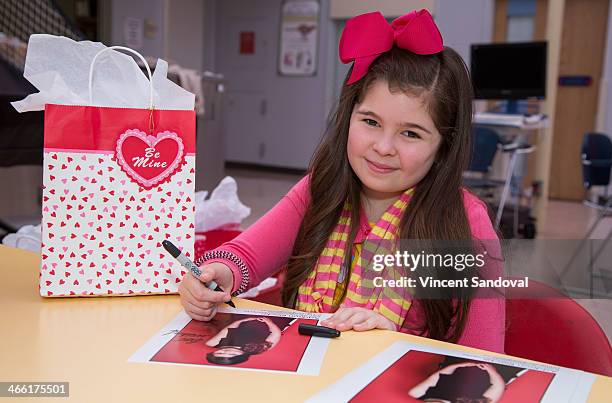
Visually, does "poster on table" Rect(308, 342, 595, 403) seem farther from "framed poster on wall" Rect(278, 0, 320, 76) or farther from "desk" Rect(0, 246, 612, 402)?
"framed poster on wall" Rect(278, 0, 320, 76)

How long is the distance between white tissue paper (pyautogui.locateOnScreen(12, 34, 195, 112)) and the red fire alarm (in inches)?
284

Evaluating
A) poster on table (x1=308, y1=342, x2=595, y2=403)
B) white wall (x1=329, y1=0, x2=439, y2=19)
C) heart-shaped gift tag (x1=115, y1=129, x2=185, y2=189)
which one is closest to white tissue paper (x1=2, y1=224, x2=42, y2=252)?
heart-shaped gift tag (x1=115, y1=129, x2=185, y2=189)

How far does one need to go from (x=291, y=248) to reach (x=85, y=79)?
50 cm

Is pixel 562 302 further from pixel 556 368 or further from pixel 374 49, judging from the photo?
pixel 374 49

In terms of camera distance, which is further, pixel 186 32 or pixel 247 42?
pixel 247 42

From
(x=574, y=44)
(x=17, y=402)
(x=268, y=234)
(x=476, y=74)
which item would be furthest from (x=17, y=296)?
(x=574, y=44)

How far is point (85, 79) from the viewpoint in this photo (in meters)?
0.88

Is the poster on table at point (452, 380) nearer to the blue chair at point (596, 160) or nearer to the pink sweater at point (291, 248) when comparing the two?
the pink sweater at point (291, 248)

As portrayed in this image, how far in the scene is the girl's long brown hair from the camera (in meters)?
1.01

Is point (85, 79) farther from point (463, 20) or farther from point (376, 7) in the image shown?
point (376, 7)

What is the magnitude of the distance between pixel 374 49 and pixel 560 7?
5.77 metres

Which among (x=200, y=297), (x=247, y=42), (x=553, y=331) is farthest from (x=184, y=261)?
(x=247, y=42)

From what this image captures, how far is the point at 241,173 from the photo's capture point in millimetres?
7676

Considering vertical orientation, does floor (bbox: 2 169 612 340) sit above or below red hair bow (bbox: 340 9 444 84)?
below
